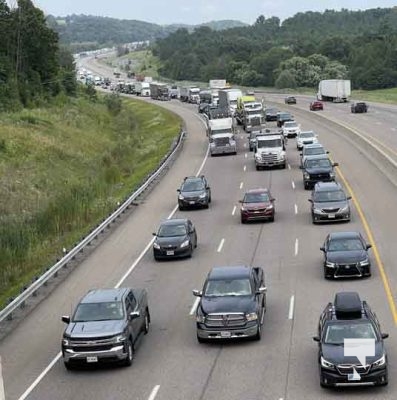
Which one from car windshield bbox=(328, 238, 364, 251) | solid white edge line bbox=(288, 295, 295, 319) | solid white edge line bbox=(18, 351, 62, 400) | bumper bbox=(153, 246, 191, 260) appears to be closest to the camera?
solid white edge line bbox=(18, 351, 62, 400)

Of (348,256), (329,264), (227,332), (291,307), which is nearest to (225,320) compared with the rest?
(227,332)

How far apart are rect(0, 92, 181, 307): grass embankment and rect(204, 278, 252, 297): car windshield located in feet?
27.0

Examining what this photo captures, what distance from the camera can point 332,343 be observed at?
18484mm

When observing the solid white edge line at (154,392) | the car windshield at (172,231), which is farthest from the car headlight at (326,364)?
the car windshield at (172,231)

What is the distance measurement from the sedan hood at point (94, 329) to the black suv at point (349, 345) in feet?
15.1

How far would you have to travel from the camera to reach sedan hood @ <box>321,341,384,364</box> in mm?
17703

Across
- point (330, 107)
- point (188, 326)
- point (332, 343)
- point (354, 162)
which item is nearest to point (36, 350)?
point (188, 326)

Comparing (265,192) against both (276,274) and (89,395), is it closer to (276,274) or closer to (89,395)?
(276,274)

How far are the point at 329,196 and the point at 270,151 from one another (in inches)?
728

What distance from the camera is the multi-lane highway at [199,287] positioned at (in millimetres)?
18969

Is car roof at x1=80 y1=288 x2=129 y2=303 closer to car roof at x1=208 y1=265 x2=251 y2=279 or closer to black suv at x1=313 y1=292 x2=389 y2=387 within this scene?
car roof at x1=208 y1=265 x2=251 y2=279

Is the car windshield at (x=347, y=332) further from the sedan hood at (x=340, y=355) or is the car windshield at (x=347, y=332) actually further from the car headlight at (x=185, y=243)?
the car headlight at (x=185, y=243)

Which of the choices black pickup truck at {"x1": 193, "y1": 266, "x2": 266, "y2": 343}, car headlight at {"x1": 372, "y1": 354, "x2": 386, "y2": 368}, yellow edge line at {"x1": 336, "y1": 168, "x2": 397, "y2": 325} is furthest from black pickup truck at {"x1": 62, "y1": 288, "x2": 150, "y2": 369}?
yellow edge line at {"x1": 336, "y1": 168, "x2": 397, "y2": 325}

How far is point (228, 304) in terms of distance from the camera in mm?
21781
